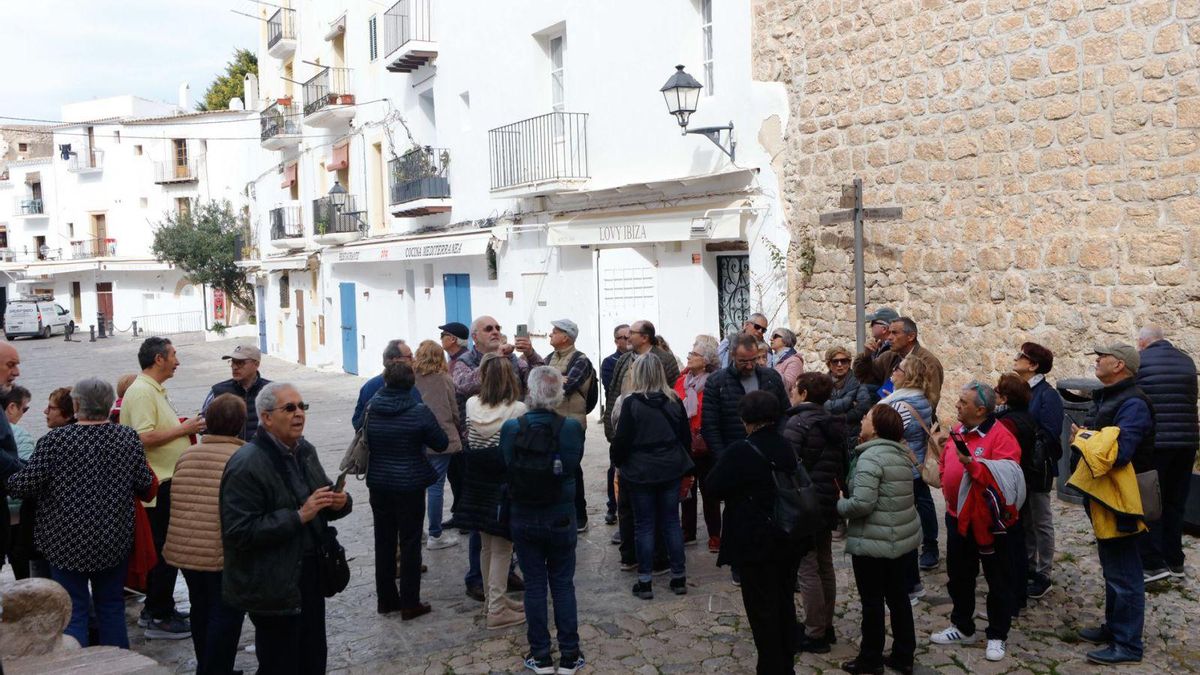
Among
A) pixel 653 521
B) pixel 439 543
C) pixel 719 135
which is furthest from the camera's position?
pixel 719 135

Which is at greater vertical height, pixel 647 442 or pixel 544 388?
pixel 544 388

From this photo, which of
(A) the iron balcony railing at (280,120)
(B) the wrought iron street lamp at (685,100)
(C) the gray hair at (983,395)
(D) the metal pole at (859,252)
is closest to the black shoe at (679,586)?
(C) the gray hair at (983,395)

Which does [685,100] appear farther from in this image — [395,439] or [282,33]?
[282,33]

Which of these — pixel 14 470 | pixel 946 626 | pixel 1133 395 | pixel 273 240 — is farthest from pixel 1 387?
pixel 273 240

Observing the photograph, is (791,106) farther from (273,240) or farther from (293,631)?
(273,240)

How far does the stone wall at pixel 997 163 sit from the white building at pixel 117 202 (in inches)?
1440

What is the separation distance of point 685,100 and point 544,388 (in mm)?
6666

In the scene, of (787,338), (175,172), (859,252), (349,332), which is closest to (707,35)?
(859,252)

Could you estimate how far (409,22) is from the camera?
1828 cm

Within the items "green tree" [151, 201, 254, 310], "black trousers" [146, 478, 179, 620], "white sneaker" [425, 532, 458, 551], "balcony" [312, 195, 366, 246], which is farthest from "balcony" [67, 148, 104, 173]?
"black trousers" [146, 478, 179, 620]

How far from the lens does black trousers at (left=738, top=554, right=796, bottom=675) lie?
4.86 meters

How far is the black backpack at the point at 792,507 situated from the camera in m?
4.76

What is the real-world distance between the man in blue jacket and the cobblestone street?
202 mm

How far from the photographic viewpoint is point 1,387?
20.6 ft
